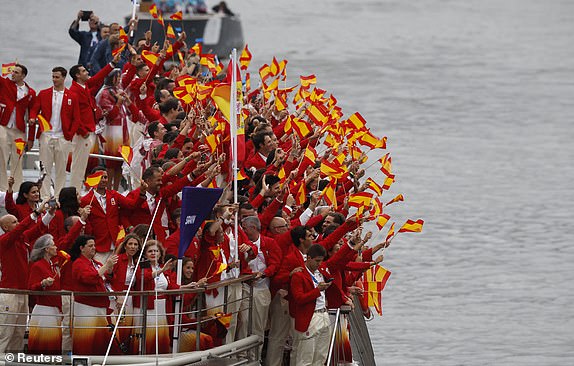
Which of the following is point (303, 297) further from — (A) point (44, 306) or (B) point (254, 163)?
(B) point (254, 163)

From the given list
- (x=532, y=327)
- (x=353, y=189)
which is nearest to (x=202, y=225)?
(x=353, y=189)

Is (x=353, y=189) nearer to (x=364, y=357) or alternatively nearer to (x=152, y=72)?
(x=364, y=357)

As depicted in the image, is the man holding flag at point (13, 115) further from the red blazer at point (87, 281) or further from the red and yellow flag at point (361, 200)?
the red blazer at point (87, 281)

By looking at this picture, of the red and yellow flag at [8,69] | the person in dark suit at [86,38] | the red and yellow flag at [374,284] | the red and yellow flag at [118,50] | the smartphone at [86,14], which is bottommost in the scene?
the red and yellow flag at [374,284]

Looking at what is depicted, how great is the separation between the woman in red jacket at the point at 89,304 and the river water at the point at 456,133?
15.3 metres

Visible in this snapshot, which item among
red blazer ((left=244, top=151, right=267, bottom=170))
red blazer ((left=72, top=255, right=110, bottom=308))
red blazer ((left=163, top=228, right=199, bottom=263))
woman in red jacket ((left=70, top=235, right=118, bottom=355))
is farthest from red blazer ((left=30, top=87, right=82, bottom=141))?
red blazer ((left=72, top=255, right=110, bottom=308))

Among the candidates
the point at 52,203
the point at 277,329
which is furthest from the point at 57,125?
the point at 277,329

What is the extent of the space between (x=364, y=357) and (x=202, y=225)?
22.7 feet

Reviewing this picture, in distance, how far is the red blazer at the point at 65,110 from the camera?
25.2 metres

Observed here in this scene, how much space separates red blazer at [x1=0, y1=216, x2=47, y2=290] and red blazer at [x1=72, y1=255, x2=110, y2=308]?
1204 millimetres

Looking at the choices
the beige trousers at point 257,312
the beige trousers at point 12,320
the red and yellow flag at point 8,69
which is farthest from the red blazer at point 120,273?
the red and yellow flag at point 8,69

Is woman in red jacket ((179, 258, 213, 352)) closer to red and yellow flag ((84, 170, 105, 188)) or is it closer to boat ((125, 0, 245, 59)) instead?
red and yellow flag ((84, 170, 105, 188))

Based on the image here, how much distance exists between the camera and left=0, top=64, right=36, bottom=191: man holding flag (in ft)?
82.7

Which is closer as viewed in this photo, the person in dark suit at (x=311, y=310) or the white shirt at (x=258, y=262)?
the person in dark suit at (x=311, y=310)
